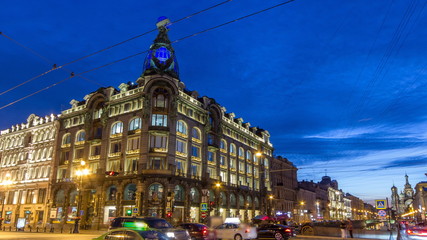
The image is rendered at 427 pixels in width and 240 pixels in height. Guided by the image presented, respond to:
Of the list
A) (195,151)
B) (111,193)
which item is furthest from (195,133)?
(111,193)

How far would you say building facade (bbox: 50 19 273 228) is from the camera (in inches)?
1983

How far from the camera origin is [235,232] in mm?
26266

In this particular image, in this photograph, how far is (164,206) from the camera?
48.6 m

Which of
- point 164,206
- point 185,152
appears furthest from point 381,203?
point 185,152

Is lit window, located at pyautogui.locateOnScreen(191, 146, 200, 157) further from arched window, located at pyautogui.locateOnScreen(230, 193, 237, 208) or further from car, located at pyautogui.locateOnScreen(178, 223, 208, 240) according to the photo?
car, located at pyautogui.locateOnScreen(178, 223, 208, 240)

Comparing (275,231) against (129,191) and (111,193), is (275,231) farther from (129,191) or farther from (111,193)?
(111,193)

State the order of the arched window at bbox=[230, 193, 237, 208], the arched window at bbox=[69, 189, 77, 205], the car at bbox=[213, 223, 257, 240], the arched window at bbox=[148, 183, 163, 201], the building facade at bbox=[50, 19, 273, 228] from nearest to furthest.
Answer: the car at bbox=[213, 223, 257, 240] → the arched window at bbox=[148, 183, 163, 201] → the building facade at bbox=[50, 19, 273, 228] → the arched window at bbox=[69, 189, 77, 205] → the arched window at bbox=[230, 193, 237, 208]

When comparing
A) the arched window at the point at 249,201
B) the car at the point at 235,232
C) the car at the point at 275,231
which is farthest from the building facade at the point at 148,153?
the car at the point at 235,232

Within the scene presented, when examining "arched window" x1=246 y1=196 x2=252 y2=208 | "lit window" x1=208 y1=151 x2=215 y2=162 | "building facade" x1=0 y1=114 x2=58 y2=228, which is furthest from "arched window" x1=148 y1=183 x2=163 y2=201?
"arched window" x1=246 y1=196 x2=252 y2=208

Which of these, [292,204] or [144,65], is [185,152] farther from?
[292,204]

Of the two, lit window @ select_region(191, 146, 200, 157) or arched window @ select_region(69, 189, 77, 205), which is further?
arched window @ select_region(69, 189, 77, 205)

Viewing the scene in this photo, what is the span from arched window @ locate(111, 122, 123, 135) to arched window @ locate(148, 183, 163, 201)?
480 inches

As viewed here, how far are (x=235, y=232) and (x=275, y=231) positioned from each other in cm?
327

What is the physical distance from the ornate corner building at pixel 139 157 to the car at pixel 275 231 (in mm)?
20109
